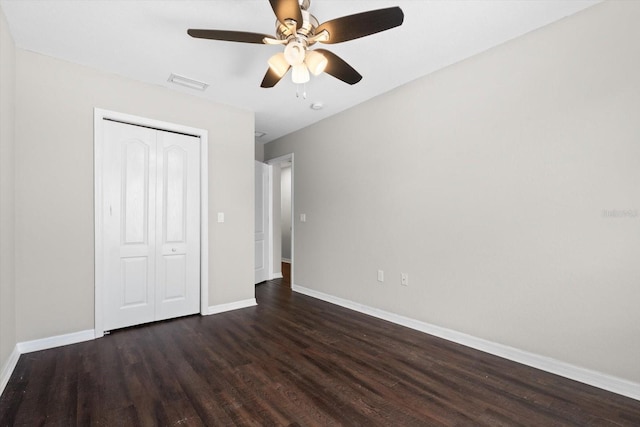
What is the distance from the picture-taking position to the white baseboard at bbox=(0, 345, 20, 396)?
6.73 feet

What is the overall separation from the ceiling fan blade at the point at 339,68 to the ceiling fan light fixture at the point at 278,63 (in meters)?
Answer: 0.25

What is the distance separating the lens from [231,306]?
150 inches

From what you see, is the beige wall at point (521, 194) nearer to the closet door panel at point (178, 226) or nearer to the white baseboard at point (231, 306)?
the white baseboard at point (231, 306)

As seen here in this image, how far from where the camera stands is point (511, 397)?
1.96 meters

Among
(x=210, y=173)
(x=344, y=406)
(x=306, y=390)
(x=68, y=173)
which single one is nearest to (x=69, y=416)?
(x=306, y=390)

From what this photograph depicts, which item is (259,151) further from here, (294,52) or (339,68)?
(294,52)

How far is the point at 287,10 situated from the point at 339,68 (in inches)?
25.1

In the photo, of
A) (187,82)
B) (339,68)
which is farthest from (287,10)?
(187,82)

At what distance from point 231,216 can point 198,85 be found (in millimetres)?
1600

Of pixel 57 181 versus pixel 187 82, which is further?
pixel 187 82

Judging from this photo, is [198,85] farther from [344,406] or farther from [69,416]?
[344,406]

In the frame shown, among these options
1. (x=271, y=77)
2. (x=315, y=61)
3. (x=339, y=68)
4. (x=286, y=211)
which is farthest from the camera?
(x=286, y=211)

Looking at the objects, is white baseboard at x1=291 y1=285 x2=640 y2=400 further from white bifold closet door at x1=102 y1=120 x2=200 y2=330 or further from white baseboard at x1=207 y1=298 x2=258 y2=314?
white bifold closet door at x1=102 y1=120 x2=200 y2=330

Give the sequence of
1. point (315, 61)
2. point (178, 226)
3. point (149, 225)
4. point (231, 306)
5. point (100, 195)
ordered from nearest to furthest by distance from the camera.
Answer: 1. point (315, 61)
2. point (100, 195)
3. point (149, 225)
4. point (178, 226)
5. point (231, 306)
